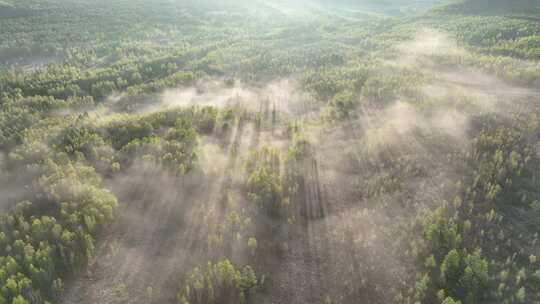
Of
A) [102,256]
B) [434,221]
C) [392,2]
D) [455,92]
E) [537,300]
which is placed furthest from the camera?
[392,2]

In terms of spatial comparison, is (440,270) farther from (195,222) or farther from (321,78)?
(321,78)

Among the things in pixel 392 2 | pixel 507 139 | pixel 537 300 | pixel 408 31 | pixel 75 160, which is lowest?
pixel 537 300

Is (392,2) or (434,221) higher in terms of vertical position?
(392,2)

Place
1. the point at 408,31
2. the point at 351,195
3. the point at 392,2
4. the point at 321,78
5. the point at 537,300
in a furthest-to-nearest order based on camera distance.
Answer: the point at 392,2 → the point at 408,31 → the point at 321,78 → the point at 351,195 → the point at 537,300

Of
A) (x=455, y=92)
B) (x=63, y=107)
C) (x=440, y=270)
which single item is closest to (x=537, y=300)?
(x=440, y=270)

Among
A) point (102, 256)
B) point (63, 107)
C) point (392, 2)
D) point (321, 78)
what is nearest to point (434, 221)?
point (102, 256)

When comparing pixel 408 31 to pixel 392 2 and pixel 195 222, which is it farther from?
pixel 392 2

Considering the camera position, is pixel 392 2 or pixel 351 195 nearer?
pixel 351 195
